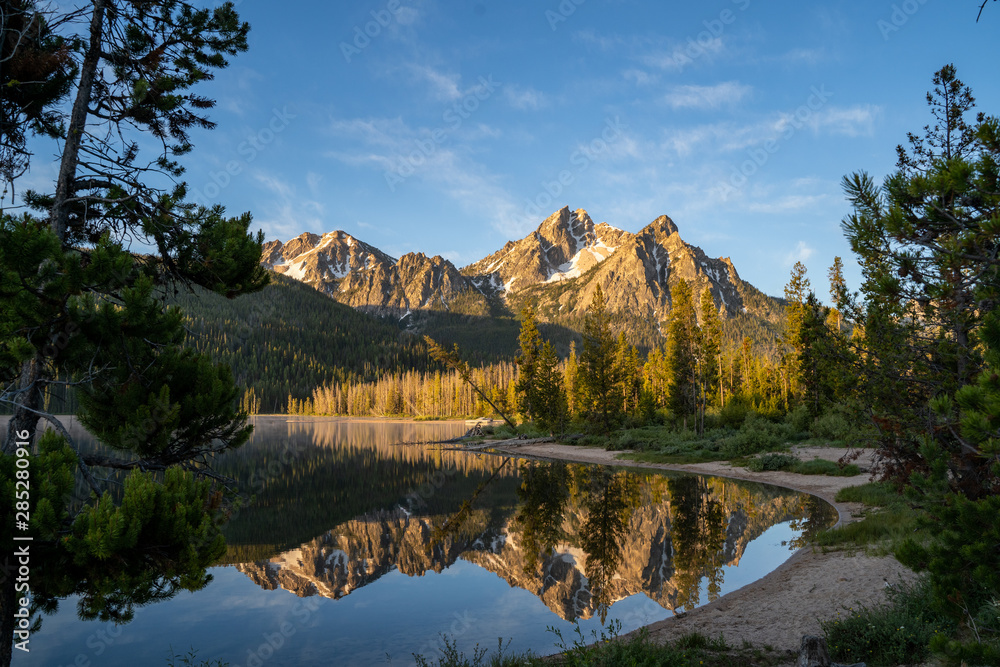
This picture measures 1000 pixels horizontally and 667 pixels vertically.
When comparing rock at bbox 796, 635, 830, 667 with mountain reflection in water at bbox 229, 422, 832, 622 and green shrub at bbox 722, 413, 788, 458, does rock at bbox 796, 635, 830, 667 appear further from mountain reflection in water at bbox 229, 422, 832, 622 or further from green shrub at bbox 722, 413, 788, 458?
green shrub at bbox 722, 413, 788, 458

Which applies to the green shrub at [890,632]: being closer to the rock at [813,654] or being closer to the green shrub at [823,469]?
the rock at [813,654]

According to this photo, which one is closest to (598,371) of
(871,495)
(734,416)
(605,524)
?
(734,416)

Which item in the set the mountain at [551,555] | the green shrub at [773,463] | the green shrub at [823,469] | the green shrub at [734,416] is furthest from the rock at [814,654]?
the green shrub at [734,416]

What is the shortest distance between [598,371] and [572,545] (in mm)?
32223

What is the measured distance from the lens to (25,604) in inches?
187

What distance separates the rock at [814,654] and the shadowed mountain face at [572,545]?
5.32m

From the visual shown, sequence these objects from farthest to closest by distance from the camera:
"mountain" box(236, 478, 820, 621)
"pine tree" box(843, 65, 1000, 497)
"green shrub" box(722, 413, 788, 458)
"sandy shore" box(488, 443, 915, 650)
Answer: "green shrub" box(722, 413, 788, 458)
"mountain" box(236, 478, 820, 621)
"sandy shore" box(488, 443, 915, 650)
"pine tree" box(843, 65, 1000, 497)

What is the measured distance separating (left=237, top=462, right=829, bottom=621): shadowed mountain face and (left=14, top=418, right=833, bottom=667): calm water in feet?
0.21

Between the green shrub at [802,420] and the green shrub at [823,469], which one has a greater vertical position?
the green shrub at [802,420]

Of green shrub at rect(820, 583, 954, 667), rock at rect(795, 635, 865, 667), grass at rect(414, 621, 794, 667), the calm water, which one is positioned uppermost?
rock at rect(795, 635, 865, 667)

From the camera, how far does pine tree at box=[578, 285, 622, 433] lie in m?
46.4

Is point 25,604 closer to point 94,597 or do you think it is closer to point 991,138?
point 94,597

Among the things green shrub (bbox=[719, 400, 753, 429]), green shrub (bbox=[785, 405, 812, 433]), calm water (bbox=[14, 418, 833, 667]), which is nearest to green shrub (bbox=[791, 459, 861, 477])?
calm water (bbox=[14, 418, 833, 667])

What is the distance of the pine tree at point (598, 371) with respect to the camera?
152 feet
